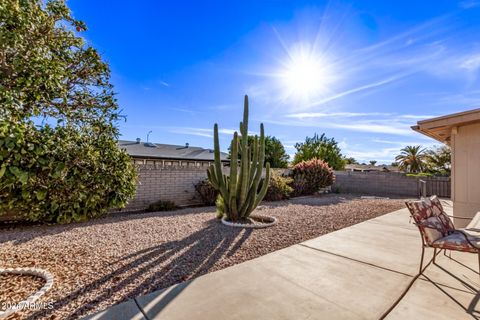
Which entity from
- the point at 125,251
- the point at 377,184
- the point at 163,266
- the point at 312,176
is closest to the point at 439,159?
the point at 377,184

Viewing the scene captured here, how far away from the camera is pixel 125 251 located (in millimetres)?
4016

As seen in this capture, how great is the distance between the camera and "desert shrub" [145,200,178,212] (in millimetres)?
8016

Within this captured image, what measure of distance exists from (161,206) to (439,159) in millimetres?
29165

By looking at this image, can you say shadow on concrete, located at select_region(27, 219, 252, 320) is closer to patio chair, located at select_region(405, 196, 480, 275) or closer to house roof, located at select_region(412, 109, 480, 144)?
patio chair, located at select_region(405, 196, 480, 275)

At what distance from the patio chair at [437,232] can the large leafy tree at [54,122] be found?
494 centimetres

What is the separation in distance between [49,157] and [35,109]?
4.06 ft

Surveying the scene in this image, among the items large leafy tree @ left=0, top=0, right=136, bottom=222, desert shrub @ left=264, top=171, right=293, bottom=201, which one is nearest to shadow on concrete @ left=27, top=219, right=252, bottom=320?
large leafy tree @ left=0, top=0, right=136, bottom=222

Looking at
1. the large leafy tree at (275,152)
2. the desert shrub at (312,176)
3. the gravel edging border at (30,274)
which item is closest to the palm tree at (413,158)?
the large leafy tree at (275,152)

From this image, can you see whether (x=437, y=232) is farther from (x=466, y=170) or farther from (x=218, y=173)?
(x=218, y=173)

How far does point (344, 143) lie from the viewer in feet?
76.1

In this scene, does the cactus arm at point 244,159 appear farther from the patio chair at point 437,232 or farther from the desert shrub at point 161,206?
the patio chair at point 437,232

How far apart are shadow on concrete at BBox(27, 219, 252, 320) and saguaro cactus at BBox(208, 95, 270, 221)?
40.5 inches

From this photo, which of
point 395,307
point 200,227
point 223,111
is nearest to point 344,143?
point 223,111

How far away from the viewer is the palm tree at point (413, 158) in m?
30.7
